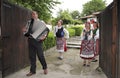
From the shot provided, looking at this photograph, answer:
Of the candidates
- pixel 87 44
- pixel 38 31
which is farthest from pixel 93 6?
pixel 38 31

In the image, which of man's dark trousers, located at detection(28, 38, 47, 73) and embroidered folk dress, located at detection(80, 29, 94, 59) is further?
embroidered folk dress, located at detection(80, 29, 94, 59)

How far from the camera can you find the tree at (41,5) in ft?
34.5

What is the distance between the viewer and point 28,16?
707 centimetres

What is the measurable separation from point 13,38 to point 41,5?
16.6 feet

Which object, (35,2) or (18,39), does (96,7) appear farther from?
(18,39)

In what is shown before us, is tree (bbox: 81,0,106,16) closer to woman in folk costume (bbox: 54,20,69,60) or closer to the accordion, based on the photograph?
woman in folk costume (bbox: 54,20,69,60)

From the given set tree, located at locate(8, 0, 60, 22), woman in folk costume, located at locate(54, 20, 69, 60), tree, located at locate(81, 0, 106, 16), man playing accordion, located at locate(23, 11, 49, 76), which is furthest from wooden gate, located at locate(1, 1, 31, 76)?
tree, located at locate(81, 0, 106, 16)

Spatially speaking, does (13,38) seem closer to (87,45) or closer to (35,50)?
(35,50)

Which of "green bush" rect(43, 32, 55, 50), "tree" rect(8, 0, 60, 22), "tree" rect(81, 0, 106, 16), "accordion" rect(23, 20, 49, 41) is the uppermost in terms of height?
"tree" rect(81, 0, 106, 16)

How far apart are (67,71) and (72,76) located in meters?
0.66

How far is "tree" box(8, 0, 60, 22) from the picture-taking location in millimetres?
10503

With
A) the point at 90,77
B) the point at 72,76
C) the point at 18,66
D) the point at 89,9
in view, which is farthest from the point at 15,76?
the point at 89,9

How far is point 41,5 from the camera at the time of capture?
10758 millimetres

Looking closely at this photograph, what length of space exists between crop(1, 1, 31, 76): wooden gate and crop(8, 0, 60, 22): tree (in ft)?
12.0
